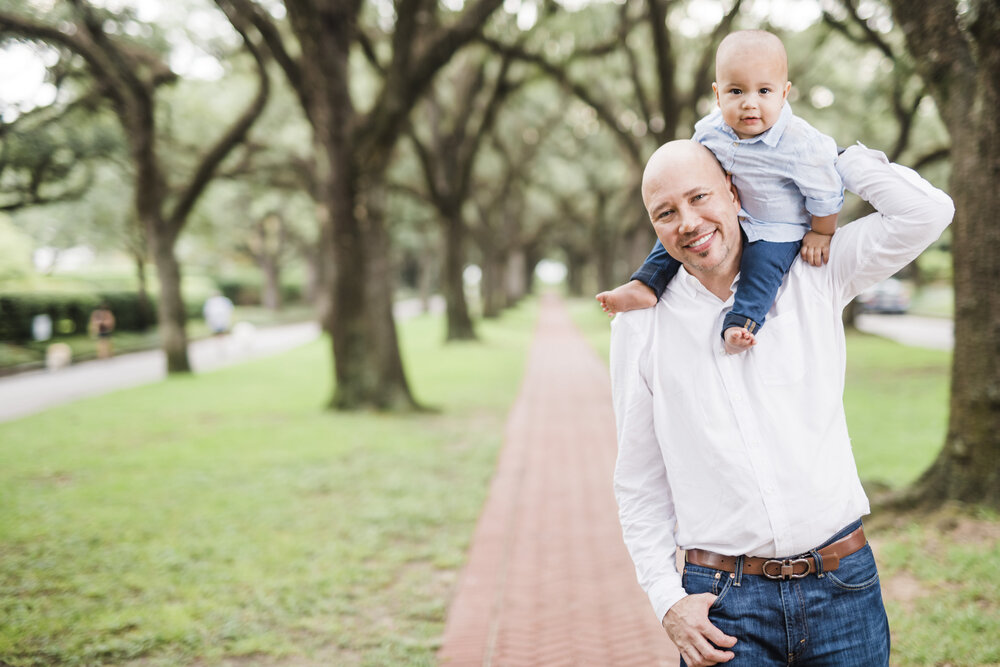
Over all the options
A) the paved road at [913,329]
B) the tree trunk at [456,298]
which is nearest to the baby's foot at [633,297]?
the paved road at [913,329]

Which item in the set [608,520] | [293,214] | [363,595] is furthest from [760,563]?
[293,214]

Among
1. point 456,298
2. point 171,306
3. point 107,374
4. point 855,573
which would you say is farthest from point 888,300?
point 855,573

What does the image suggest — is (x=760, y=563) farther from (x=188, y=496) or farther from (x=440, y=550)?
(x=188, y=496)

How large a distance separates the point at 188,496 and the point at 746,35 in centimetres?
674

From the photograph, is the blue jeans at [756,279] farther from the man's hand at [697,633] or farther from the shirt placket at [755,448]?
the man's hand at [697,633]

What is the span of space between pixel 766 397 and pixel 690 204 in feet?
1.66

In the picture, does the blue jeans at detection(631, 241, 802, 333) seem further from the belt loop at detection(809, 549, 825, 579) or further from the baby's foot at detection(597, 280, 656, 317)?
the belt loop at detection(809, 549, 825, 579)

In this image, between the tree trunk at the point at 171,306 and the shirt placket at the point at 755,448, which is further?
the tree trunk at the point at 171,306

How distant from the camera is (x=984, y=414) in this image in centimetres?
458

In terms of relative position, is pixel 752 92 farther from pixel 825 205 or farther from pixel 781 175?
pixel 825 205

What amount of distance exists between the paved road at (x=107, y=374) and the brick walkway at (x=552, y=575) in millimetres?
8740

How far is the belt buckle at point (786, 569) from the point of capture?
172 centimetres

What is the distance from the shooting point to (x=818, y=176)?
6.07ft

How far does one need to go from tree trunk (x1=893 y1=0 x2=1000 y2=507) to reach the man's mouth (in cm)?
355
